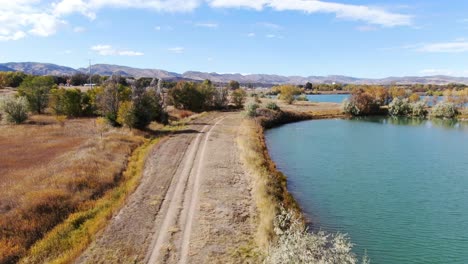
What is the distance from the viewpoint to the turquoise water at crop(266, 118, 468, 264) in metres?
21.3

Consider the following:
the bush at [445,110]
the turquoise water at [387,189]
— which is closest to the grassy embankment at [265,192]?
the turquoise water at [387,189]

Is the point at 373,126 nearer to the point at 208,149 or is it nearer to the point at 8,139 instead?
the point at 208,149

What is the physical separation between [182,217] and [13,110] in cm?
5532

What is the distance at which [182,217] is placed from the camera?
67.7 feet

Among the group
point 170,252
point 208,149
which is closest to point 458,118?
point 208,149

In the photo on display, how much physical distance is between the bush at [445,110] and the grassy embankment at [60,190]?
264ft

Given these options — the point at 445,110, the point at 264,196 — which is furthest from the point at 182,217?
the point at 445,110

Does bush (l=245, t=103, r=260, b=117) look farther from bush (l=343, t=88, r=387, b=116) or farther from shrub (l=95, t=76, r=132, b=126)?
bush (l=343, t=88, r=387, b=116)

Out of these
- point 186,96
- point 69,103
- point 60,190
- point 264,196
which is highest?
point 186,96

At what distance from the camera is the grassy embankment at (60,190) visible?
1742cm

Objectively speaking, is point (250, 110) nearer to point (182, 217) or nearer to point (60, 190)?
point (60, 190)

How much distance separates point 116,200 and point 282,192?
1165 centimetres

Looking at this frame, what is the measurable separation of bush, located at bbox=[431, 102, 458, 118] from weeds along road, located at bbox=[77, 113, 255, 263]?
80193 millimetres

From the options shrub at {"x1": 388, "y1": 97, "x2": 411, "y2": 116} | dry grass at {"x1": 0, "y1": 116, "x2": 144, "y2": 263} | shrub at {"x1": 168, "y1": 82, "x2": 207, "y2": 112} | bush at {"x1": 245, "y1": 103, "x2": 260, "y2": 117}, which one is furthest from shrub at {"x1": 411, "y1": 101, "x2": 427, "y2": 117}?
dry grass at {"x1": 0, "y1": 116, "x2": 144, "y2": 263}
